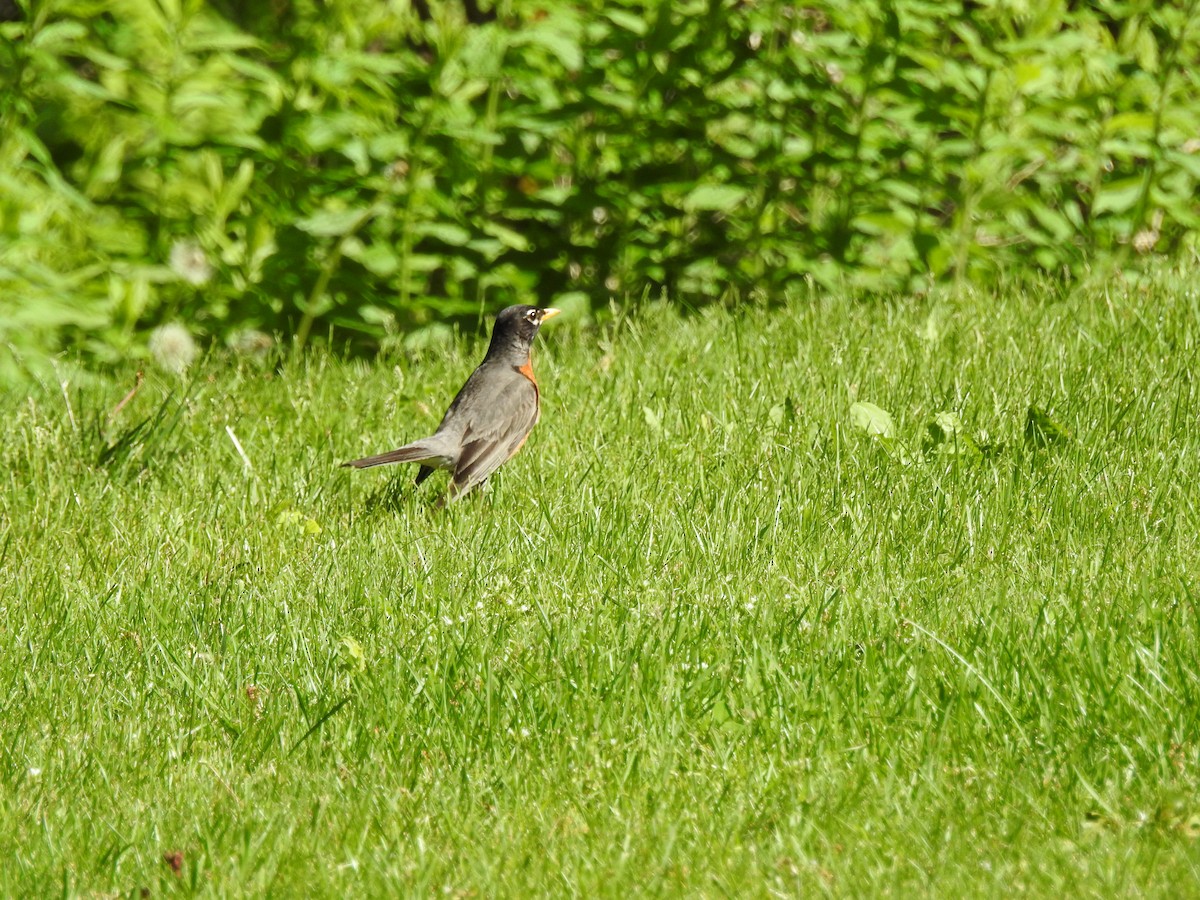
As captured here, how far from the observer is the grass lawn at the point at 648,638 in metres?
3.03

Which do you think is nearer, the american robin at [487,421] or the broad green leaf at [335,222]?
the american robin at [487,421]

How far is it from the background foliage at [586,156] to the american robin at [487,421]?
4.61ft

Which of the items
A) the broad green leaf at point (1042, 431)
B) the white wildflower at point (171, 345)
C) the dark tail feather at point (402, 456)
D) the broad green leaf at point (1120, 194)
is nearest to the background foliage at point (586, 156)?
the broad green leaf at point (1120, 194)

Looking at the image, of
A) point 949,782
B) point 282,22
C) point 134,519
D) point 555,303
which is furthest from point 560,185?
point 949,782

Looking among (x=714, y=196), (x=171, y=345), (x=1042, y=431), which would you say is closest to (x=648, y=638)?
(x=1042, y=431)

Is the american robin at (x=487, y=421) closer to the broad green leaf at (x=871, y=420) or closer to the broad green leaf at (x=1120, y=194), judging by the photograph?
the broad green leaf at (x=871, y=420)

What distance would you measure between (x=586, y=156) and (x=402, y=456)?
329cm

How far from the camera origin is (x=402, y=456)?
5.02 m

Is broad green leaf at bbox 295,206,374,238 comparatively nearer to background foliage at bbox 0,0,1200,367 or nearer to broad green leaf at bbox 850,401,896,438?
background foliage at bbox 0,0,1200,367

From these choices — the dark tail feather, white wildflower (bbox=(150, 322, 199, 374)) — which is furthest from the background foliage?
the dark tail feather

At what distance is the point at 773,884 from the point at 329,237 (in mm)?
5340

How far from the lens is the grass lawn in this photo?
9.93 ft

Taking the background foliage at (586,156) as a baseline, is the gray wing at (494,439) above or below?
below

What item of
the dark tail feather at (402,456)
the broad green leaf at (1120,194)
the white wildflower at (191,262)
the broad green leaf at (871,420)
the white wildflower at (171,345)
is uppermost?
the broad green leaf at (1120,194)
